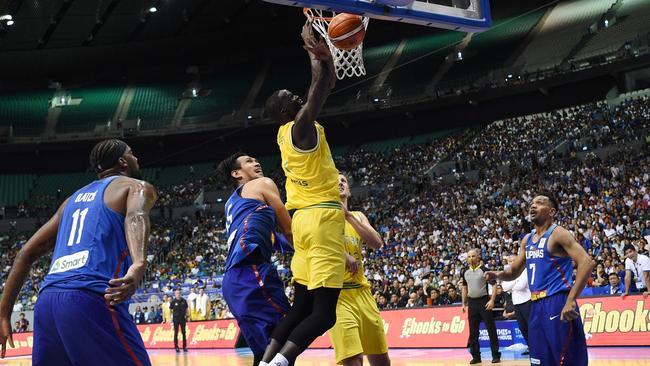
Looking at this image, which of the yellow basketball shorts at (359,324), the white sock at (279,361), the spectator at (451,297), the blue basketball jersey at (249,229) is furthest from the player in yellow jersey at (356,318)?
the spectator at (451,297)

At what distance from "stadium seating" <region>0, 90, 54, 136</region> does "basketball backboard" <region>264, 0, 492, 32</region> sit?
132ft

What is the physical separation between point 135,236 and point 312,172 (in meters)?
1.81

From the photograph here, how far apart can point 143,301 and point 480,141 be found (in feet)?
56.2

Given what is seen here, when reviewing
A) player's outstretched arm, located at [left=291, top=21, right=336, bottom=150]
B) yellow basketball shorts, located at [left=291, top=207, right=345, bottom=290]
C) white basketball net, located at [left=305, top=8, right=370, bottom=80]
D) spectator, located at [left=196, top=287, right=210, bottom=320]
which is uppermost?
white basketball net, located at [left=305, top=8, right=370, bottom=80]

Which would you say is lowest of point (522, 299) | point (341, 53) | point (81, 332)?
point (522, 299)

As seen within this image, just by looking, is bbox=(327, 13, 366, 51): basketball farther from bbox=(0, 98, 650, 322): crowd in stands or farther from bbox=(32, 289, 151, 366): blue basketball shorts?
bbox=(0, 98, 650, 322): crowd in stands

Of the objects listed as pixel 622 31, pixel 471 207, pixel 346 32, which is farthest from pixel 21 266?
pixel 622 31

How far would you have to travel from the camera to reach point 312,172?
5.53 metres

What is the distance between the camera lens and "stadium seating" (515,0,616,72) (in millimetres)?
38000

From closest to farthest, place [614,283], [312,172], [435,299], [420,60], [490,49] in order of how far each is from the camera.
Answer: [312,172]
[614,283]
[435,299]
[490,49]
[420,60]

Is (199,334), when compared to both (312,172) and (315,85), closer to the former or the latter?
(312,172)

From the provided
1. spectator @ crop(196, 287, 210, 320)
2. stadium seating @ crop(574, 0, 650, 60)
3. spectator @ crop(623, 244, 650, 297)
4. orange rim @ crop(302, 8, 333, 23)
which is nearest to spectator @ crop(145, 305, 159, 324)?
spectator @ crop(196, 287, 210, 320)

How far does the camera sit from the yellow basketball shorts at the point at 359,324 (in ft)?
19.4

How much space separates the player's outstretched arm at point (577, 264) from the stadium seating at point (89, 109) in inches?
1602
